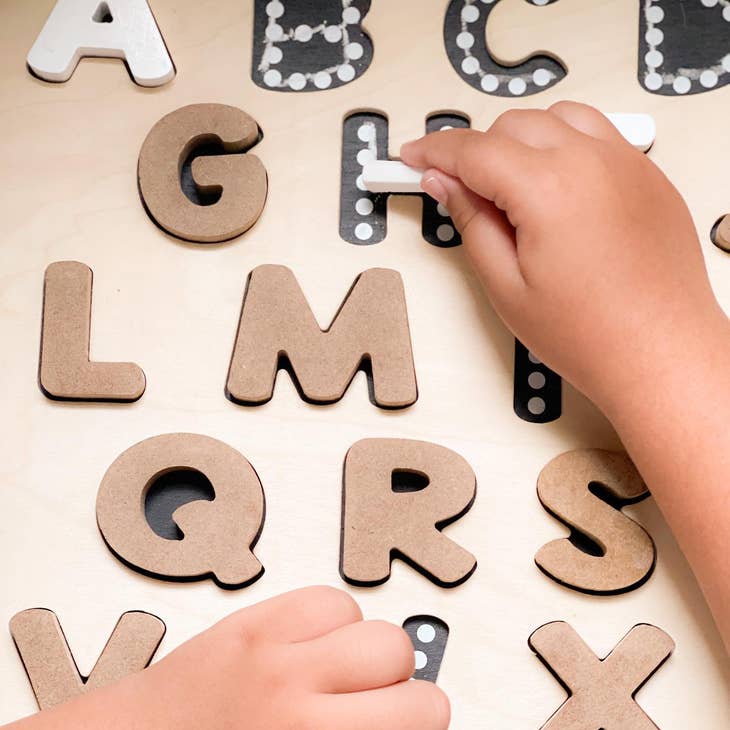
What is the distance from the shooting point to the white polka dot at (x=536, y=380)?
58cm

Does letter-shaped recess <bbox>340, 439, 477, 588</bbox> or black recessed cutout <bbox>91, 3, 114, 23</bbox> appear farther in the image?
black recessed cutout <bbox>91, 3, 114, 23</bbox>

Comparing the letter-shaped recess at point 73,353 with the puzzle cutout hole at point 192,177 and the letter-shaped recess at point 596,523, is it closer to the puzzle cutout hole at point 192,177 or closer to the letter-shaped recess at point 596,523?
the puzzle cutout hole at point 192,177

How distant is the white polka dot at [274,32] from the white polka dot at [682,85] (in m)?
0.28

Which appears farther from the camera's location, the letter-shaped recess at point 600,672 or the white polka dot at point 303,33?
the white polka dot at point 303,33

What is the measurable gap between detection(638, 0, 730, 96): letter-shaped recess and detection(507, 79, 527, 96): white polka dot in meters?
0.08

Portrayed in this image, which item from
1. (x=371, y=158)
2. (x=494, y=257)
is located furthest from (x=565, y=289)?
(x=371, y=158)

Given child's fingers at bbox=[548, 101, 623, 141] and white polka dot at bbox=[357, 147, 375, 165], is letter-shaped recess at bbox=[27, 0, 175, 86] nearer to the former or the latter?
white polka dot at bbox=[357, 147, 375, 165]

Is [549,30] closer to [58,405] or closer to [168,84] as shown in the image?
[168,84]

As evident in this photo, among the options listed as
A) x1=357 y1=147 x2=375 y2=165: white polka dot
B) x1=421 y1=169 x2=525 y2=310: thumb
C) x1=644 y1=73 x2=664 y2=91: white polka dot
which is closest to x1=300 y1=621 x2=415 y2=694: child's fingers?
x1=421 y1=169 x2=525 y2=310: thumb

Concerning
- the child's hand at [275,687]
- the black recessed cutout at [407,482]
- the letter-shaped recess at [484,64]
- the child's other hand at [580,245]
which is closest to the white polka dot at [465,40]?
the letter-shaped recess at [484,64]

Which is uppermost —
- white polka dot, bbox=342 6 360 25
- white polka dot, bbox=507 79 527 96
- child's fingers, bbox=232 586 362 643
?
white polka dot, bbox=342 6 360 25

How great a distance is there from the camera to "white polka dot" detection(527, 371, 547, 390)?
23.0 inches

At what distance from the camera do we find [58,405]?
573 millimetres

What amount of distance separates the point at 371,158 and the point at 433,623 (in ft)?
1.00
